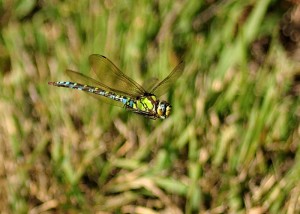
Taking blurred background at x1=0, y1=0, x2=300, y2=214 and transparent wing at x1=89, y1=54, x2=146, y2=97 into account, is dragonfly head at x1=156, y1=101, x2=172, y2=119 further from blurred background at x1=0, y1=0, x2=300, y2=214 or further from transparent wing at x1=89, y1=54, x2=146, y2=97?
blurred background at x1=0, y1=0, x2=300, y2=214

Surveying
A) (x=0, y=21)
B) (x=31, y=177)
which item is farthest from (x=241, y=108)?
(x=0, y=21)

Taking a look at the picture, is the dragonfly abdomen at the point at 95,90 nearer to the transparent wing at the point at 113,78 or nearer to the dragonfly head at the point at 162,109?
the transparent wing at the point at 113,78

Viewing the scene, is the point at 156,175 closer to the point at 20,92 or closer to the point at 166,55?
the point at 166,55

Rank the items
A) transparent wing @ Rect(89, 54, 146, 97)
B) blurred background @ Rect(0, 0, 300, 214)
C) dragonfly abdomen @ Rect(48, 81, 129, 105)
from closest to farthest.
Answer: transparent wing @ Rect(89, 54, 146, 97), dragonfly abdomen @ Rect(48, 81, 129, 105), blurred background @ Rect(0, 0, 300, 214)

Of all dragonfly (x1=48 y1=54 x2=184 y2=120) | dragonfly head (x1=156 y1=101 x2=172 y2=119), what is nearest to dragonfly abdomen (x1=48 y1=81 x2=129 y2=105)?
dragonfly (x1=48 y1=54 x2=184 y2=120)

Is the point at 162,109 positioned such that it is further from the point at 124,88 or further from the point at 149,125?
the point at 149,125

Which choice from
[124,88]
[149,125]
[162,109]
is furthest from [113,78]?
[149,125]
